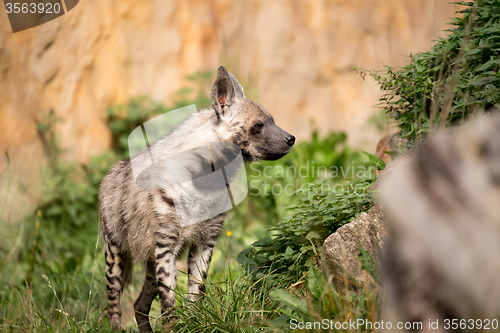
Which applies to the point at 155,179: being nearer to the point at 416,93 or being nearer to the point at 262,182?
the point at 416,93

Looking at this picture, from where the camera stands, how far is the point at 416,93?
2.96m

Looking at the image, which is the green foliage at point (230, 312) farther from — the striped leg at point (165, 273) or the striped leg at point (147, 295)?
the striped leg at point (147, 295)

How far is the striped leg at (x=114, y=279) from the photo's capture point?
3.46 metres

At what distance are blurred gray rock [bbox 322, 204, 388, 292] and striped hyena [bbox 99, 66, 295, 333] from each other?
87 centimetres

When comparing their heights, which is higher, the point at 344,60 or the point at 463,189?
the point at 463,189

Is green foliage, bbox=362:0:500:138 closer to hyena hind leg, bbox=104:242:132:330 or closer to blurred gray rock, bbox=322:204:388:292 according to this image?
blurred gray rock, bbox=322:204:388:292

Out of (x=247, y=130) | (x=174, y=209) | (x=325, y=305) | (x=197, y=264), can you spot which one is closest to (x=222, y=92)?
(x=247, y=130)

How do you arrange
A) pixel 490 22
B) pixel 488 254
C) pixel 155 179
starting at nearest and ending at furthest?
pixel 488 254 → pixel 490 22 → pixel 155 179

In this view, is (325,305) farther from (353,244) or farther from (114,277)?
(114,277)

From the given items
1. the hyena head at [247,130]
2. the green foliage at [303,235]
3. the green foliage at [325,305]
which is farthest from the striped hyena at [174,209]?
the green foliage at [325,305]

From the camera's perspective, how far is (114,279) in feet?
11.4

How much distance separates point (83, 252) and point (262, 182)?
2.65 metres

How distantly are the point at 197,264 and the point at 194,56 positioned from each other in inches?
196

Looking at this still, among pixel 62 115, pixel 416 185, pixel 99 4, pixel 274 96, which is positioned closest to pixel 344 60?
pixel 274 96
